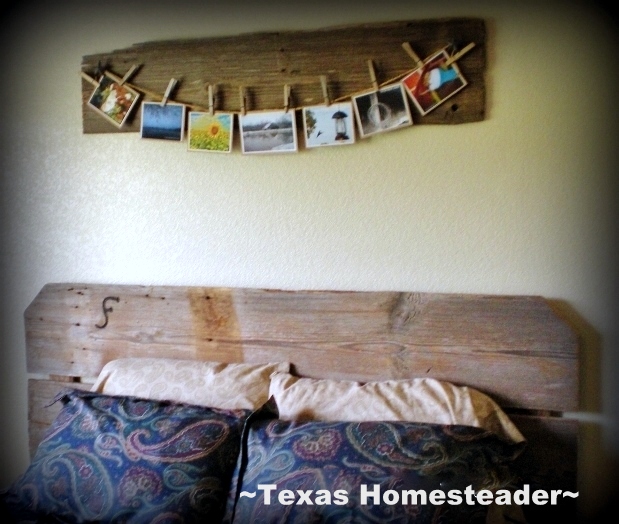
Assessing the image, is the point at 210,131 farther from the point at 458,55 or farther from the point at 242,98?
the point at 458,55

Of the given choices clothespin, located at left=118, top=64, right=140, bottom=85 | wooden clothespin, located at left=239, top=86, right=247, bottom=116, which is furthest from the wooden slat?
clothespin, located at left=118, top=64, right=140, bottom=85

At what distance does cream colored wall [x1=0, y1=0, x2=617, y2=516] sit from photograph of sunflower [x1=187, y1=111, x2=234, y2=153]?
0.04 m

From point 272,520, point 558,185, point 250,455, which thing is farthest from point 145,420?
point 558,185

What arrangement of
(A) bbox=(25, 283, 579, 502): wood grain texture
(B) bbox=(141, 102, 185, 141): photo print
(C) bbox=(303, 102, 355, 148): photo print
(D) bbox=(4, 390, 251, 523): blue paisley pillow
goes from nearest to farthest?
(D) bbox=(4, 390, 251, 523): blue paisley pillow, (A) bbox=(25, 283, 579, 502): wood grain texture, (C) bbox=(303, 102, 355, 148): photo print, (B) bbox=(141, 102, 185, 141): photo print

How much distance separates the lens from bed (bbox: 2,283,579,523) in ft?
3.49

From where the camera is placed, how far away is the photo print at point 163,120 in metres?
1.48

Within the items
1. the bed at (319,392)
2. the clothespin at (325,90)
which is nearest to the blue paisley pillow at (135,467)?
the bed at (319,392)

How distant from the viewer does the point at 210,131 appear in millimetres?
1460

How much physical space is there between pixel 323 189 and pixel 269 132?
21 centimetres

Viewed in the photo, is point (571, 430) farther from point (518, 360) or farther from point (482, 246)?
point (482, 246)

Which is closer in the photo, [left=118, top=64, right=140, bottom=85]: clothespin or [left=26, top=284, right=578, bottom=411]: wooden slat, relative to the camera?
[left=26, top=284, right=578, bottom=411]: wooden slat

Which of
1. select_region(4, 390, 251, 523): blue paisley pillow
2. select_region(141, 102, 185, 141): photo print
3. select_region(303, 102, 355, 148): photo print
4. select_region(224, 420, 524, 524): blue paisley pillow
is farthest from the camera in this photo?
select_region(141, 102, 185, 141): photo print

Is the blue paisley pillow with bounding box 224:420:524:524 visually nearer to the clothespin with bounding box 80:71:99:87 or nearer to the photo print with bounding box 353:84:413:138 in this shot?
the photo print with bounding box 353:84:413:138

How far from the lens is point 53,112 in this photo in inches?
63.6
